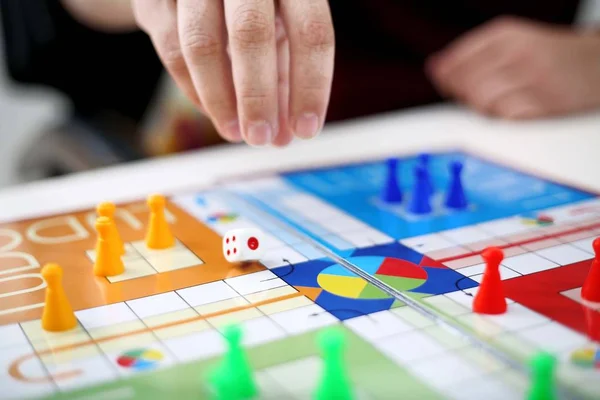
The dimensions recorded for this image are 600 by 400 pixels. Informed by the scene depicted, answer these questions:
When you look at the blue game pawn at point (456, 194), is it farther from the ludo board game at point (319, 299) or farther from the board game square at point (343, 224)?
the board game square at point (343, 224)

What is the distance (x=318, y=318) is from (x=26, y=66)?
3.24 ft

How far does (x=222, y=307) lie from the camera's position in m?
0.69

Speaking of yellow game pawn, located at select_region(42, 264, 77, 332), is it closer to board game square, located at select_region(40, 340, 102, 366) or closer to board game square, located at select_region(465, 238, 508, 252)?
board game square, located at select_region(40, 340, 102, 366)

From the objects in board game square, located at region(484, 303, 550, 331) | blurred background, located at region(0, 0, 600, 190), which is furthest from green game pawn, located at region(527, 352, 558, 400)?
blurred background, located at region(0, 0, 600, 190)

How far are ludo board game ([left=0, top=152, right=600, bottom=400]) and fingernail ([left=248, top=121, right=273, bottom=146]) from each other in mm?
116

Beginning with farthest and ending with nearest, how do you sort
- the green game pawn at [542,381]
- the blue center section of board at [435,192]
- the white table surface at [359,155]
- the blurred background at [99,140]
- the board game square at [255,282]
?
the blurred background at [99,140], the white table surface at [359,155], the blue center section of board at [435,192], the board game square at [255,282], the green game pawn at [542,381]

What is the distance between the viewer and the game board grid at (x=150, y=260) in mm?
772

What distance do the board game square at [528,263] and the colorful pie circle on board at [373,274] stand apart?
0.33ft

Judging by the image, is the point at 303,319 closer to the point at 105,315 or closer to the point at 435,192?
the point at 105,315

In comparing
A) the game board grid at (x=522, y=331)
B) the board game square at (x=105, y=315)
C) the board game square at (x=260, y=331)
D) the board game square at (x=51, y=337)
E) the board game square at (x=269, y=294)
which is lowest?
the board game square at (x=51, y=337)

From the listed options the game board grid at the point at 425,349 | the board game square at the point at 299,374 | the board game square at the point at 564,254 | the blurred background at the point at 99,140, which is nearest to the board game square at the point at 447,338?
the game board grid at the point at 425,349

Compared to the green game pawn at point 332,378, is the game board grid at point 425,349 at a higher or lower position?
lower

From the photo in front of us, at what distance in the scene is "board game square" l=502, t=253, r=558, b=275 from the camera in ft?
2.49

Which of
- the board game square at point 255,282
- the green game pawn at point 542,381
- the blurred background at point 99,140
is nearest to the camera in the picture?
the green game pawn at point 542,381
